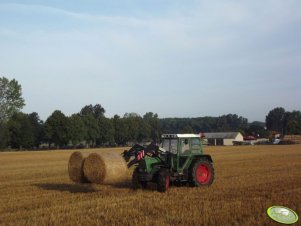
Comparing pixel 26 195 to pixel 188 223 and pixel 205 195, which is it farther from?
pixel 188 223

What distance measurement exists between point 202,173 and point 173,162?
1179 mm

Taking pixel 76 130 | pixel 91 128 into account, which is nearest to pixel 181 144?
pixel 76 130

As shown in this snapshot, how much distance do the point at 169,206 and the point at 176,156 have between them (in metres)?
3.98

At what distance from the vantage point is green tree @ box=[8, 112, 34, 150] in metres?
90.6

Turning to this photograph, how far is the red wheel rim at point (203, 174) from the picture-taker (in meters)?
15.3

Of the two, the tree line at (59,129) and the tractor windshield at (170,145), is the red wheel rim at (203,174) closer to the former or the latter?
the tractor windshield at (170,145)

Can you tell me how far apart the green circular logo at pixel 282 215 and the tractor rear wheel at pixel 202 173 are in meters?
5.37

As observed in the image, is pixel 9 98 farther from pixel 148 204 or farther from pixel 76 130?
pixel 148 204

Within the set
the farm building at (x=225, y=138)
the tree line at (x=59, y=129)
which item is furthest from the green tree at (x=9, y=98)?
the farm building at (x=225, y=138)

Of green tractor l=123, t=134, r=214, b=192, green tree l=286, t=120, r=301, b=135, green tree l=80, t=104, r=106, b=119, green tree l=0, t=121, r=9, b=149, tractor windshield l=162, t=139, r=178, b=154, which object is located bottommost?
green tractor l=123, t=134, r=214, b=192

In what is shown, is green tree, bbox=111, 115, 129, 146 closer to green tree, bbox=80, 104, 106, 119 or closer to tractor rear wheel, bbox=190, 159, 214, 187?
green tree, bbox=80, 104, 106, 119

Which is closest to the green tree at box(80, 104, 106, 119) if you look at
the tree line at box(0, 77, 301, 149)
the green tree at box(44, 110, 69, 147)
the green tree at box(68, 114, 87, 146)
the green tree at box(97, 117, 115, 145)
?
the tree line at box(0, 77, 301, 149)

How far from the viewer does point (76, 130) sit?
100m

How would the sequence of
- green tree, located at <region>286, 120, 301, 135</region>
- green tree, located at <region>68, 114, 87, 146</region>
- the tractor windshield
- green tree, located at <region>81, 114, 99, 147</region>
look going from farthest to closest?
green tree, located at <region>286, 120, 301, 135</region> → green tree, located at <region>81, 114, 99, 147</region> → green tree, located at <region>68, 114, 87, 146</region> → the tractor windshield
